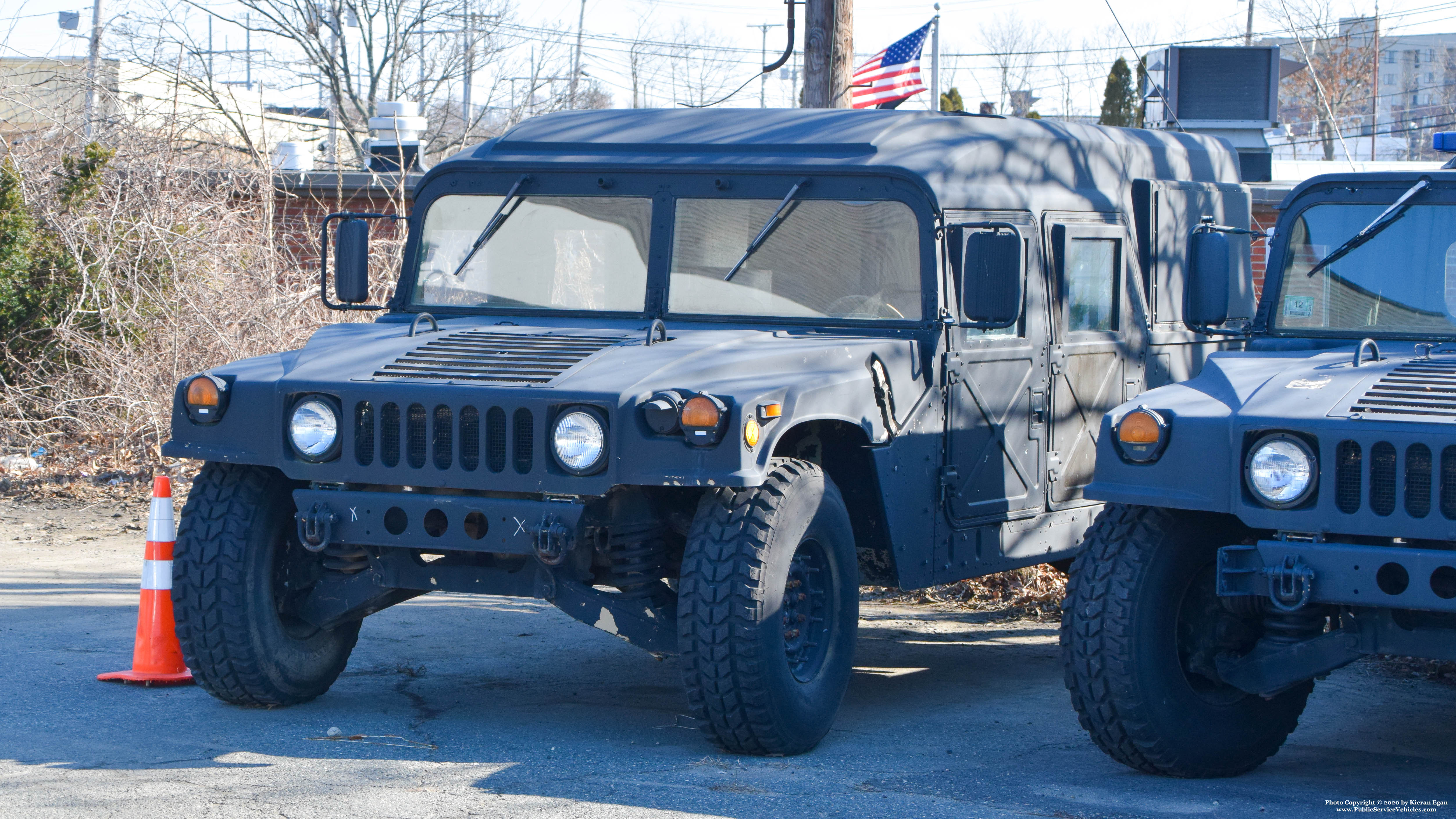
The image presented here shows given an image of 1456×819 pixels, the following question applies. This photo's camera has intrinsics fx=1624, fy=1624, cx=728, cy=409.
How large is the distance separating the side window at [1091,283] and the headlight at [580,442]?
2.51m

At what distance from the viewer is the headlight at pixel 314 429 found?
5.36 metres

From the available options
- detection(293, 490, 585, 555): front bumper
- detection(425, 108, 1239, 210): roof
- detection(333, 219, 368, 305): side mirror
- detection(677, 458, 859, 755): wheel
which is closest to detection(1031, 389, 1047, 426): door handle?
detection(425, 108, 1239, 210): roof

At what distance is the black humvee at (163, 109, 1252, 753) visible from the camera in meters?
5.11

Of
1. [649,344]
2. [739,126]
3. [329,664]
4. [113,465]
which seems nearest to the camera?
[649,344]

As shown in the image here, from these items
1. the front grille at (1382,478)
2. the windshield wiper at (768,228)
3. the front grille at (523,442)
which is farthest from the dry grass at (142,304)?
the front grille at (1382,478)

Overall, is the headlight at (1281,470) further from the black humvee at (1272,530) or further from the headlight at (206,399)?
the headlight at (206,399)

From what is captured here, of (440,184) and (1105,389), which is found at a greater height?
(440,184)

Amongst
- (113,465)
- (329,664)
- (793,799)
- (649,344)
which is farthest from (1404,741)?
(113,465)

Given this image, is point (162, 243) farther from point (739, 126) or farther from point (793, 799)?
point (793, 799)

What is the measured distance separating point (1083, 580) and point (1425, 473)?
1.03 m

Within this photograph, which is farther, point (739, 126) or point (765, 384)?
point (739, 126)

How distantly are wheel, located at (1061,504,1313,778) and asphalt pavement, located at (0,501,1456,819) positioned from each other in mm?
154

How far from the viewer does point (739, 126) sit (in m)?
6.60

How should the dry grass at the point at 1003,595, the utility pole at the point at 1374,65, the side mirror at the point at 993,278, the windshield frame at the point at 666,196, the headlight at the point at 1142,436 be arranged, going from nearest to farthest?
the headlight at the point at 1142,436, the side mirror at the point at 993,278, the windshield frame at the point at 666,196, the dry grass at the point at 1003,595, the utility pole at the point at 1374,65
